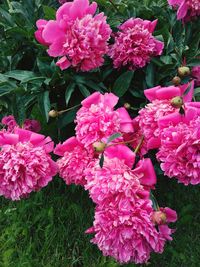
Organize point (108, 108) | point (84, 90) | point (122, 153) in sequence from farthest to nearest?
point (84, 90), point (108, 108), point (122, 153)

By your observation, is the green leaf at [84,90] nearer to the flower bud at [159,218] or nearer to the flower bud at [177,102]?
the flower bud at [177,102]

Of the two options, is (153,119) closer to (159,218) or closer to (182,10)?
(159,218)

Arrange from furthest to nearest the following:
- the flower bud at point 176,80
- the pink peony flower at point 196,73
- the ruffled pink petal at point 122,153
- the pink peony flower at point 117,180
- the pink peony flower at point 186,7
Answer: the pink peony flower at point 196,73 < the pink peony flower at point 186,7 < the flower bud at point 176,80 < the ruffled pink petal at point 122,153 < the pink peony flower at point 117,180

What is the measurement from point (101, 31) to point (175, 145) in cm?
56

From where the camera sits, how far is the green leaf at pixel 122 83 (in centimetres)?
213

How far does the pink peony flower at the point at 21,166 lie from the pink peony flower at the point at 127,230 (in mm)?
319

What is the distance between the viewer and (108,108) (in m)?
1.87

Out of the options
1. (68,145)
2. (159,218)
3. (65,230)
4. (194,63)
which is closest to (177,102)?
(159,218)

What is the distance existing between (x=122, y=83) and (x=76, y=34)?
1.15 ft

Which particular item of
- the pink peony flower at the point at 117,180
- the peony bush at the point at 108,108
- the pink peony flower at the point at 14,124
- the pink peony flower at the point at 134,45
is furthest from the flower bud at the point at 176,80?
the pink peony flower at the point at 14,124

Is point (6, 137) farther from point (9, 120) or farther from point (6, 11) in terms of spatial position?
point (6, 11)

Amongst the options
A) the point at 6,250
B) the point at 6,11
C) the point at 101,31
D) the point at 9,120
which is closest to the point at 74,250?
the point at 6,250

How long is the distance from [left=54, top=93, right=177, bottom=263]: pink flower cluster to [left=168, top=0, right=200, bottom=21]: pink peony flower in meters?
0.59

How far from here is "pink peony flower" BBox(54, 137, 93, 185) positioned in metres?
1.89
